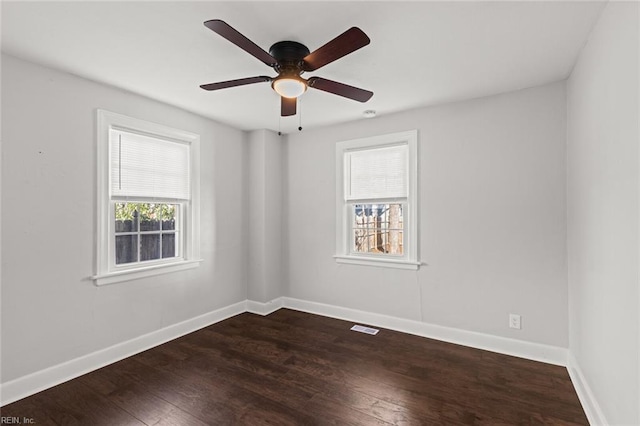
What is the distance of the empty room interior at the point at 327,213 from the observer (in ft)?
6.28

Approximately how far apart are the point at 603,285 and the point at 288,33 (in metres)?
2.49

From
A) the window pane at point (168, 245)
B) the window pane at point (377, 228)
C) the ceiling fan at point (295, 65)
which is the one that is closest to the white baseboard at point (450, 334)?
the window pane at point (377, 228)

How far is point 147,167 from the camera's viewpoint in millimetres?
3316

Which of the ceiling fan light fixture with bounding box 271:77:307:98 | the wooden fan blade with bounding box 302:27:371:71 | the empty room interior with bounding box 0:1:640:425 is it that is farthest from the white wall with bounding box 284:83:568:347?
the wooden fan blade with bounding box 302:27:371:71

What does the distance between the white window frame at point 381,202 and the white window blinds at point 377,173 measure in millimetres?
53

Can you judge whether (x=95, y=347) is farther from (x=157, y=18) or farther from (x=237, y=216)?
(x=157, y=18)

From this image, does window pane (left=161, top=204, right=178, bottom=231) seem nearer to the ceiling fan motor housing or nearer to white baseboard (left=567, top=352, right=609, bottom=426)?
the ceiling fan motor housing

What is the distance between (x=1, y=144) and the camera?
2293 mm

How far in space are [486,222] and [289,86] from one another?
2.35 m

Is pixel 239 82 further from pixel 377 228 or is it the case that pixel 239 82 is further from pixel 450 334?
pixel 450 334

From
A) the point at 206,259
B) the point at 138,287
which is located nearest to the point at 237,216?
the point at 206,259

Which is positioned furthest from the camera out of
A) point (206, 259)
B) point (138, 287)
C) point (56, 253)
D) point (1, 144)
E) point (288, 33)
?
point (206, 259)

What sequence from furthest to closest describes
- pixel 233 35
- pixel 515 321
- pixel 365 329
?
pixel 365 329, pixel 515 321, pixel 233 35

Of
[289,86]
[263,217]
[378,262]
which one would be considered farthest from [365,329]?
[289,86]
